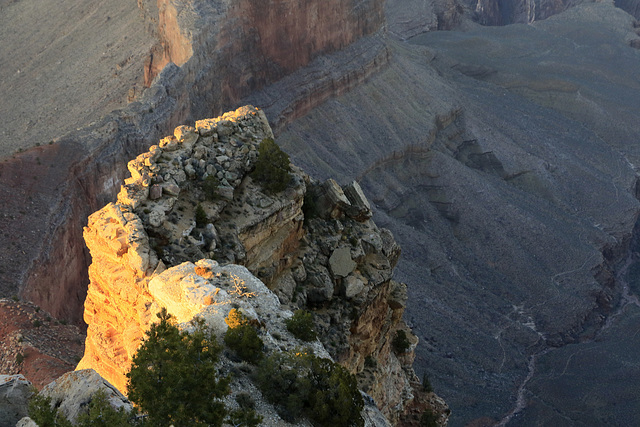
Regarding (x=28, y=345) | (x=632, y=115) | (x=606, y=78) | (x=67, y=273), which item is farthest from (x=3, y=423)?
(x=606, y=78)

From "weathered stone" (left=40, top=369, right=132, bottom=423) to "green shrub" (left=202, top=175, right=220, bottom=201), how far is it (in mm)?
12182

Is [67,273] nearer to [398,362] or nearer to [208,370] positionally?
[398,362]

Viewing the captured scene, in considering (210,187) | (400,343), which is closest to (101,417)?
(210,187)

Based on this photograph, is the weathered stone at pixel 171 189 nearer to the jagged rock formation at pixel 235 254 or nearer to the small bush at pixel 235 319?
the jagged rock formation at pixel 235 254

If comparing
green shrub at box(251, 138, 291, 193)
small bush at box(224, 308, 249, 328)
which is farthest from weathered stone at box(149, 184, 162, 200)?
small bush at box(224, 308, 249, 328)

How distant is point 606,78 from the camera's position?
413ft

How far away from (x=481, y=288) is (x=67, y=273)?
135 ft

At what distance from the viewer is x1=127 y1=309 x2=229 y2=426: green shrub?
669 inches

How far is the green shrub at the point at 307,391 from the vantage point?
779 inches

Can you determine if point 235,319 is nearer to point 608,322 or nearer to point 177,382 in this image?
point 177,382

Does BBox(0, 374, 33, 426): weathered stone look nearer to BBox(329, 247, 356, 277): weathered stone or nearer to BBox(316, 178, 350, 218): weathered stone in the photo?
BBox(329, 247, 356, 277): weathered stone

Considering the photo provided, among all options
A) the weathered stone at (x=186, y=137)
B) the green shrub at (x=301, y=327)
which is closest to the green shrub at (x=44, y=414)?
the green shrub at (x=301, y=327)

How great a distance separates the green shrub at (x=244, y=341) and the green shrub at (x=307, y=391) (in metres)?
0.40

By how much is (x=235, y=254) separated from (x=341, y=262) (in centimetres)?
608
